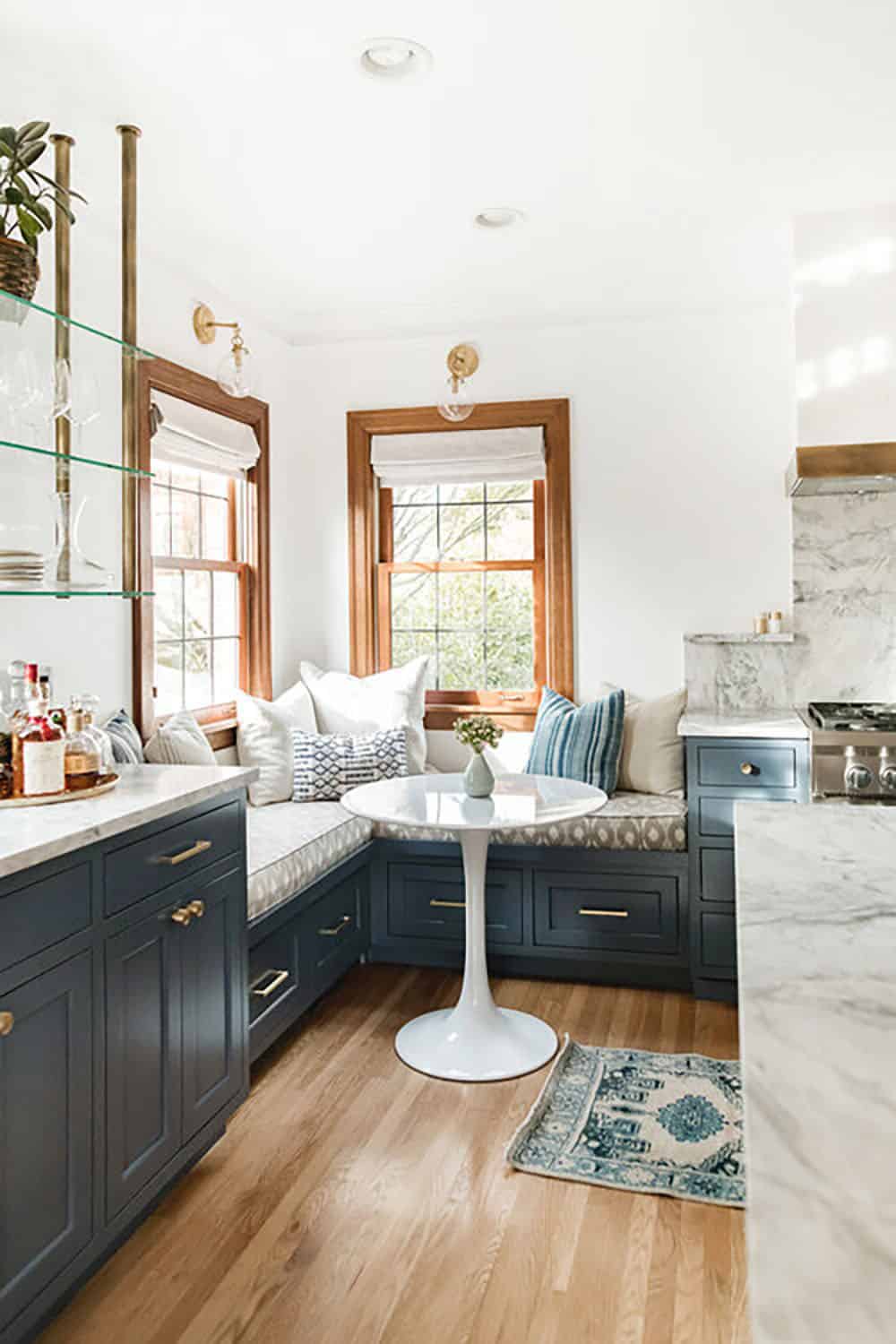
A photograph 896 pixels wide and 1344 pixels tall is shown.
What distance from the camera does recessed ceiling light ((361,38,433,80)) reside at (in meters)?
2.22

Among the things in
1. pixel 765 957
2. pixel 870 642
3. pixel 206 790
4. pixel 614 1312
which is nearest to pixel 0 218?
pixel 206 790

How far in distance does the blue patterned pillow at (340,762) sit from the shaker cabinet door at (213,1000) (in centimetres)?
134

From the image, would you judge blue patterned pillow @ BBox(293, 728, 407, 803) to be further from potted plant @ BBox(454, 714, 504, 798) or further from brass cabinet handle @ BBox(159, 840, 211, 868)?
brass cabinet handle @ BBox(159, 840, 211, 868)

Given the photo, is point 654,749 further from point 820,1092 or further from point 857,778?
point 820,1092

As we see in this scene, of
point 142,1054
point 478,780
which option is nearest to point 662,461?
point 478,780

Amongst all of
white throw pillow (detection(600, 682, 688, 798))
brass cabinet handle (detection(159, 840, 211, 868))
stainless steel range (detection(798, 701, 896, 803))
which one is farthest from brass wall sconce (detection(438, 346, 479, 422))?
brass cabinet handle (detection(159, 840, 211, 868))

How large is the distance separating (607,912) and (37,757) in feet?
7.13

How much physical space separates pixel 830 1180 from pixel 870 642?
3.65 m

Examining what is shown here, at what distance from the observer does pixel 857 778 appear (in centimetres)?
327

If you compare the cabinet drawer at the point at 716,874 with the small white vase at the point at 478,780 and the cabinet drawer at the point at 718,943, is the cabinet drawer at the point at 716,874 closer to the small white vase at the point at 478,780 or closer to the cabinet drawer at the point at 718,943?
the cabinet drawer at the point at 718,943

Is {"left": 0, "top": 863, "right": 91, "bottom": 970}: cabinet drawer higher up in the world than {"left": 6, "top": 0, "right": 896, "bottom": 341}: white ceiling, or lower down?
lower down

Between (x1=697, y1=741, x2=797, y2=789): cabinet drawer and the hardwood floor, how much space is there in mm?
1197

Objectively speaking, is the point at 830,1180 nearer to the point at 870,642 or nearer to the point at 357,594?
the point at 870,642

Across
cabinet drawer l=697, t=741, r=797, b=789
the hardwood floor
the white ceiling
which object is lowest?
the hardwood floor
